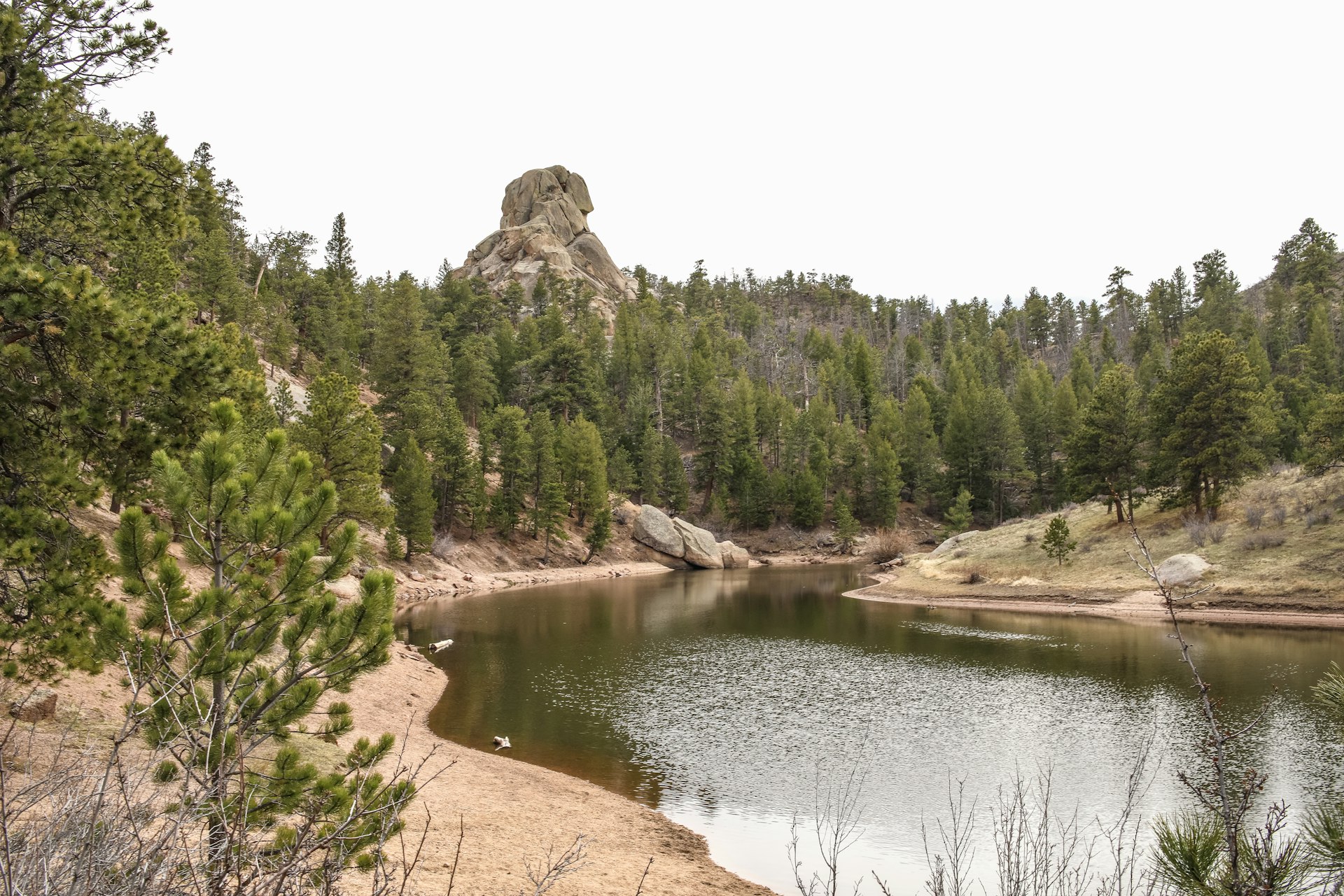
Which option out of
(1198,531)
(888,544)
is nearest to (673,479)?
(888,544)

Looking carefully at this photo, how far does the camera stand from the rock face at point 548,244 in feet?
373

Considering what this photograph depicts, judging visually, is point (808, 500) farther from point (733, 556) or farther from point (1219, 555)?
point (1219, 555)

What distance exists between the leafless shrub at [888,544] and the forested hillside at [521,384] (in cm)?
214

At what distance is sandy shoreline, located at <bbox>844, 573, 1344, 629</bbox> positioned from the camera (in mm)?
33875

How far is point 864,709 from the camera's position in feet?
Result: 72.9

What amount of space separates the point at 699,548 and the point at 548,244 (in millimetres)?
62258

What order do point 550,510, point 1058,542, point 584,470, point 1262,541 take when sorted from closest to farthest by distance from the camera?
1. point 1262,541
2. point 1058,542
3. point 550,510
4. point 584,470

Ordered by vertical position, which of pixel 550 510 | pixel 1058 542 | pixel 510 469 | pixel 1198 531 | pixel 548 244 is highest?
pixel 548 244

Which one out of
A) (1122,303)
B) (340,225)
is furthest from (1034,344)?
(340,225)

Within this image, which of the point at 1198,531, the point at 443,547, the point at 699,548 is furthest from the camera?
the point at 699,548

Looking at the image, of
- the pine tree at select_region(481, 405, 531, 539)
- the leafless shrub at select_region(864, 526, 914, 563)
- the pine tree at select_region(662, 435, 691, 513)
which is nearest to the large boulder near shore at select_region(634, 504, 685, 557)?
the pine tree at select_region(662, 435, 691, 513)

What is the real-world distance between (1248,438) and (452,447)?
164 ft

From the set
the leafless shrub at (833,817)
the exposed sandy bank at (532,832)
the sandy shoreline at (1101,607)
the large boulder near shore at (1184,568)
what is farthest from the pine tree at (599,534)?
the leafless shrub at (833,817)

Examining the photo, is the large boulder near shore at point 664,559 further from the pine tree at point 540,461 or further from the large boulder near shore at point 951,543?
the large boulder near shore at point 951,543
